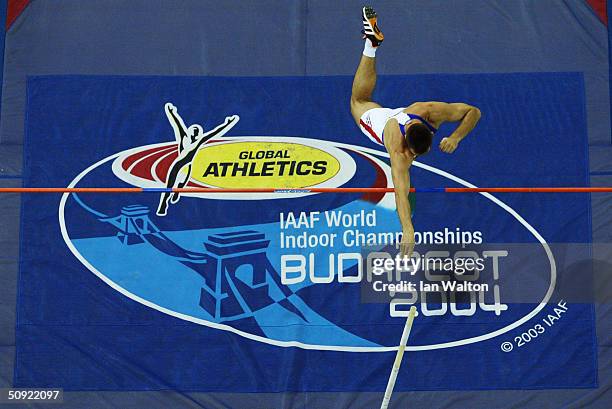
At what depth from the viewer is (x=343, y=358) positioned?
21.4 feet

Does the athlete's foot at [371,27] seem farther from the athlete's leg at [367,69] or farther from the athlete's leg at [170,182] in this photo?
the athlete's leg at [170,182]

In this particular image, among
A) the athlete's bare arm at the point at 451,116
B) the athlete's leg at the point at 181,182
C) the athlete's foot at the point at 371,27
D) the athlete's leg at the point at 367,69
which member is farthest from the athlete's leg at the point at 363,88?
the athlete's leg at the point at 181,182

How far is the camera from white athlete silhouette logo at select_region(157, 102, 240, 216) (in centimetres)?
677

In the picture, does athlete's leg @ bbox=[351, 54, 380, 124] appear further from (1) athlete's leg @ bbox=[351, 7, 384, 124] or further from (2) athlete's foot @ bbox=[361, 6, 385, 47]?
(2) athlete's foot @ bbox=[361, 6, 385, 47]

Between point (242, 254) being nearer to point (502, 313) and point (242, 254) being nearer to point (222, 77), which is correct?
point (222, 77)

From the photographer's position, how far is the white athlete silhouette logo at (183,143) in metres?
6.77

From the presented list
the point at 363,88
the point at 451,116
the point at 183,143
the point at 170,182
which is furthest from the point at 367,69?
the point at 170,182

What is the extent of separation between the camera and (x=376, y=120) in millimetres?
5785

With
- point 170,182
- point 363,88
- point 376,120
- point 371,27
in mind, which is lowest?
point 170,182

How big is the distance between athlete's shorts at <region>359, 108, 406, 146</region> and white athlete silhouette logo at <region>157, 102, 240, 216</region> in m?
1.25

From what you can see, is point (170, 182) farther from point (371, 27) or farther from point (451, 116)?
point (451, 116)

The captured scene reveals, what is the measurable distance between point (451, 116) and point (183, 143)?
6.83 feet

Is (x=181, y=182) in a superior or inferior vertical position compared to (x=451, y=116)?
inferior

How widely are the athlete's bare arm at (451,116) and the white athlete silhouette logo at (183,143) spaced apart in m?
1.70
